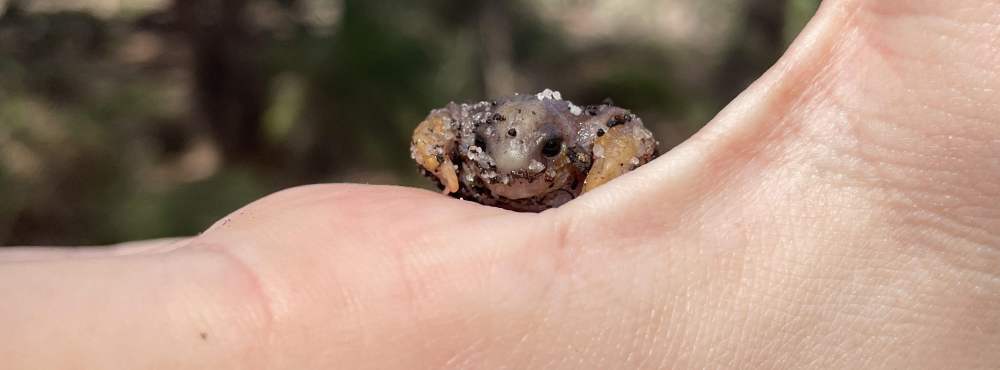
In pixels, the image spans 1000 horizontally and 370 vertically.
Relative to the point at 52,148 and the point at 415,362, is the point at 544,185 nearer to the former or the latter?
the point at 415,362

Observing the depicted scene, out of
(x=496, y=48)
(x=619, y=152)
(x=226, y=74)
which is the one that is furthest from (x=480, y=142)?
(x=496, y=48)

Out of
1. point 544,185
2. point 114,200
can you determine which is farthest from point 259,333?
point 114,200

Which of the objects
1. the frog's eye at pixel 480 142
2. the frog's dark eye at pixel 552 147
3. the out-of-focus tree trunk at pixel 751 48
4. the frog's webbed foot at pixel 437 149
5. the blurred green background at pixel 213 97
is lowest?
the blurred green background at pixel 213 97

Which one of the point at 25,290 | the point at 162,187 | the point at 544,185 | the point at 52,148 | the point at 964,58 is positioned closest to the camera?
the point at 25,290

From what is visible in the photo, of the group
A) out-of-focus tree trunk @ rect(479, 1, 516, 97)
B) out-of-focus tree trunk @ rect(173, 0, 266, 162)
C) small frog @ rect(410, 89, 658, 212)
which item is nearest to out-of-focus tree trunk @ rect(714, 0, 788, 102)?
out-of-focus tree trunk @ rect(479, 1, 516, 97)

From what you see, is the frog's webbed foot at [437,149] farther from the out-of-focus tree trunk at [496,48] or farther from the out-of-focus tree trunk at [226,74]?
the out-of-focus tree trunk at [496,48]

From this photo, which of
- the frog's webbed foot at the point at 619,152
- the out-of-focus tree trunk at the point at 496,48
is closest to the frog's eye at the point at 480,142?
the frog's webbed foot at the point at 619,152
